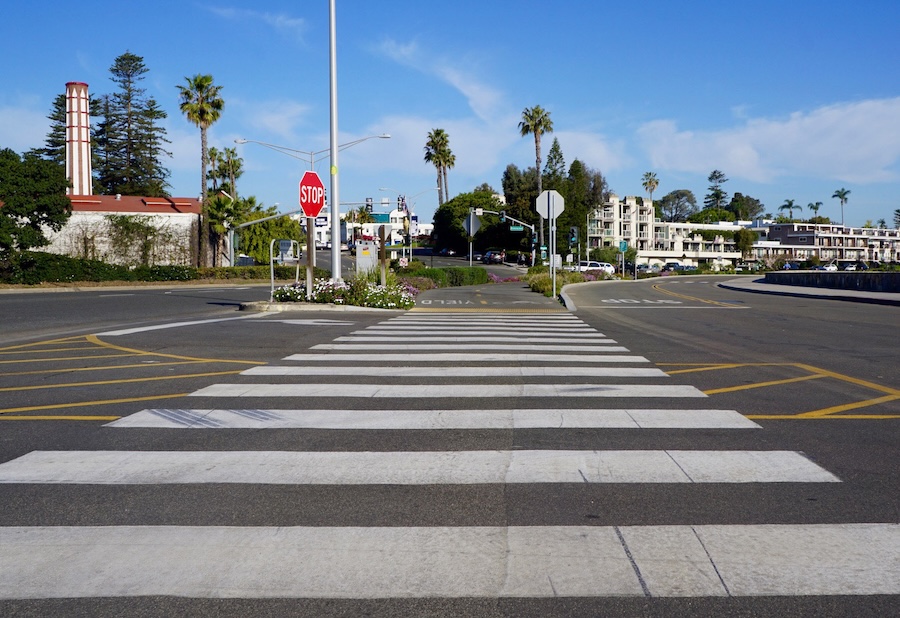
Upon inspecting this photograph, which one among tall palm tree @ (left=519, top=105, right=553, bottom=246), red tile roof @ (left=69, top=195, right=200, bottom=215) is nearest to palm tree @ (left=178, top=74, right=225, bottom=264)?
red tile roof @ (left=69, top=195, right=200, bottom=215)

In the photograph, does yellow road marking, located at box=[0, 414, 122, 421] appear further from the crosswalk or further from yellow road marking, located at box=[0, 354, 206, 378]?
yellow road marking, located at box=[0, 354, 206, 378]

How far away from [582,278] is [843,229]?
5436 inches

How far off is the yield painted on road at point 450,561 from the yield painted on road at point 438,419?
2.49 metres

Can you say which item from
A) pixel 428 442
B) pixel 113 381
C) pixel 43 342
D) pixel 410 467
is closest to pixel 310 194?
pixel 43 342

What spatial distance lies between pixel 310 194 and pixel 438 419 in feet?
53.2

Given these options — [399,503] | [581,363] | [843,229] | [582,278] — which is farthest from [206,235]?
[843,229]

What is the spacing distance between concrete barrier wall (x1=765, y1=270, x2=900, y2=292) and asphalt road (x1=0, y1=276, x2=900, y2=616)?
2628 cm

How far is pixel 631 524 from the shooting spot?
4504 millimetres

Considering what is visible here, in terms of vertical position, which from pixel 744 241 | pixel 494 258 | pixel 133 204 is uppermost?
pixel 744 241

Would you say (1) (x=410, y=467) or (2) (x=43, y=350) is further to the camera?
(2) (x=43, y=350)

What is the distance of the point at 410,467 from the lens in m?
5.63

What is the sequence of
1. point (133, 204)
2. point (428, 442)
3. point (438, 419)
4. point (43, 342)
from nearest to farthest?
point (428, 442), point (438, 419), point (43, 342), point (133, 204)

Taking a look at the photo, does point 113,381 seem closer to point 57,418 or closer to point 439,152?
point 57,418

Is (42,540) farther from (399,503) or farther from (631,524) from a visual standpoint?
(631,524)
